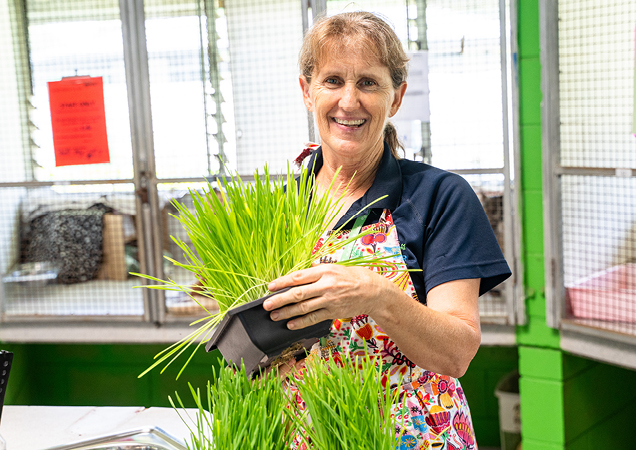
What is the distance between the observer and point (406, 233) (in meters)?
1.28

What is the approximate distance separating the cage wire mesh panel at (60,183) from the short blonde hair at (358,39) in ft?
5.76

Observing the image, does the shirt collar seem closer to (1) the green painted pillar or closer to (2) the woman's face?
(2) the woman's face

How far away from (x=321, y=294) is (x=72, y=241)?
2.28 m

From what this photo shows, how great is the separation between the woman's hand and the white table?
681mm

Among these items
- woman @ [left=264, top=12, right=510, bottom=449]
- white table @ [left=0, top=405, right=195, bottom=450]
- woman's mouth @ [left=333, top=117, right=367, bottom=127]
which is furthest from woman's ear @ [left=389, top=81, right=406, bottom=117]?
white table @ [left=0, top=405, right=195, bottom=450]

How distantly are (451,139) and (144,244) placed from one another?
4.73ft

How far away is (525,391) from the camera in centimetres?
264

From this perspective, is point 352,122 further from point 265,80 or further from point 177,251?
point 177,251

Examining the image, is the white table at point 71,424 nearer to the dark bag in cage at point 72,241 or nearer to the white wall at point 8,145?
the dark bag in cage at point 72,241

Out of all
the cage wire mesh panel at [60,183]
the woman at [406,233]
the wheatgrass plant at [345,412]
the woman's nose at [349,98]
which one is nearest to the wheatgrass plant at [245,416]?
the wheatgrass plant at [345,412]

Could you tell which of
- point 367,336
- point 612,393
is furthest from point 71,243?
point 612,393

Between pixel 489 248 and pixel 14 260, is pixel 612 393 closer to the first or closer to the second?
pixel 489 248

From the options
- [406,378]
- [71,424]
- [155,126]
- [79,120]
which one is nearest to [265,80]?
[155,126]

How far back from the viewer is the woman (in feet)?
3.92
